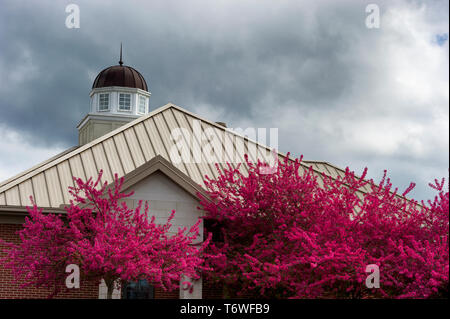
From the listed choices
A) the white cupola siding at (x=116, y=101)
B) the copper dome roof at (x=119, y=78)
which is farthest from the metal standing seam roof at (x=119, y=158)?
the copper dome roof at (x=119, y=78)

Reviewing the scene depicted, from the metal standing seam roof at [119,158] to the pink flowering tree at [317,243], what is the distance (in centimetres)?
363

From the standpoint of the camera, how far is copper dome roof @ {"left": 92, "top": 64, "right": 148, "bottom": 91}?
37812 millimetres

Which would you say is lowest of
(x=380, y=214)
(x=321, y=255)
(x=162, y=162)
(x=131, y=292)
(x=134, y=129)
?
(x=131, y=292)

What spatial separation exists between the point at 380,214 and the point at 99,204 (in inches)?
304

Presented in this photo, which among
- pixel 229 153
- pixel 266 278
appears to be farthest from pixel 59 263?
pixel 229 153

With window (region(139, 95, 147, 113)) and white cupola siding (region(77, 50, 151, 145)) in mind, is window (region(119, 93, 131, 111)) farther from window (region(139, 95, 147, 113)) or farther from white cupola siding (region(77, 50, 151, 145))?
window (region(139, 95, 147, 113))

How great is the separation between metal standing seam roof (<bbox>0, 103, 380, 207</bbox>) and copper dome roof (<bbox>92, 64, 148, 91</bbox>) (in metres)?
13.0

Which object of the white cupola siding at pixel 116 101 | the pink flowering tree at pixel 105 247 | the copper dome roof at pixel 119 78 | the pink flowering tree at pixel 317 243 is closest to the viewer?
the pink flowering tree at pixel 105 247

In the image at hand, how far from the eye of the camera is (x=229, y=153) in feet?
76.7

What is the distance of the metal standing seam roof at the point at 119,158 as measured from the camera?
19031 millimetres

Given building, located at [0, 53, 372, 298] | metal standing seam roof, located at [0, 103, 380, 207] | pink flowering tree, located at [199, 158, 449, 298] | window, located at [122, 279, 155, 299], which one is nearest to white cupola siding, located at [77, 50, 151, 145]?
building, located at [0, 53, 372, 298]

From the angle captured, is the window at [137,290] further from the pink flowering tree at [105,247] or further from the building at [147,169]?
the pink flowering tree at [105,247]

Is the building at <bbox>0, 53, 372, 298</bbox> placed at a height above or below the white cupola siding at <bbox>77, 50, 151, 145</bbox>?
below

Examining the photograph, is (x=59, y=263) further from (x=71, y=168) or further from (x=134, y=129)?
(x=134, y=129)
